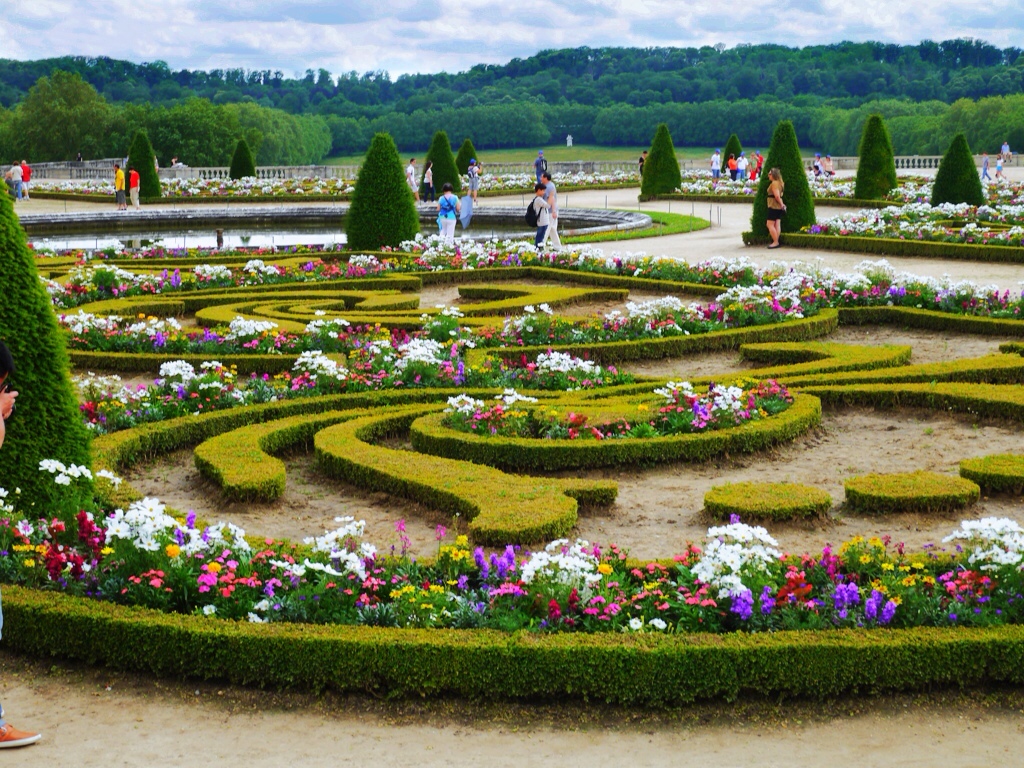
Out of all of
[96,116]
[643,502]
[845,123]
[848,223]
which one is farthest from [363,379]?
[845,123]

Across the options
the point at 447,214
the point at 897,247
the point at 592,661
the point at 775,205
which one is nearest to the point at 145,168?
the point at 447,214

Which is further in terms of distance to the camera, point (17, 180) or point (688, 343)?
point (17, 180)

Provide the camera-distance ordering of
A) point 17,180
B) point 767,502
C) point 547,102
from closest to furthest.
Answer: point 767,502 → point 17,180 → point 547,102

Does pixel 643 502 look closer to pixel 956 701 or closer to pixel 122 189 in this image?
pixel 956 701

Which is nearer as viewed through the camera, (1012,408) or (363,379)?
(1012,408)

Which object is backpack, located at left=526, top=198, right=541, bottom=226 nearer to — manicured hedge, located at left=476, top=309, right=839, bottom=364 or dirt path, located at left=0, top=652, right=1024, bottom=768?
manicured hedge, located at left=476, top=309, right=839, bottom=364

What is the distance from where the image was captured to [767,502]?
25.9 feet

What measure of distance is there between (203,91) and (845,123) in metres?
61.5

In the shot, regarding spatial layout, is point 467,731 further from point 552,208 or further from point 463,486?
point 552,208

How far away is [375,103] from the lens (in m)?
111

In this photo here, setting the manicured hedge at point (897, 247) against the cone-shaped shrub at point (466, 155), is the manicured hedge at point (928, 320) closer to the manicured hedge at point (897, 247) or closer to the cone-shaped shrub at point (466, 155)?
the manicured hedge at point (897, 247)

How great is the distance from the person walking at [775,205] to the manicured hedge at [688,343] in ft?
26.8

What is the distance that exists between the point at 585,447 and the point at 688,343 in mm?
4297

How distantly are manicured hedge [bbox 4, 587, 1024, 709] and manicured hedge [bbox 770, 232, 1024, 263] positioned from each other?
15.5m
